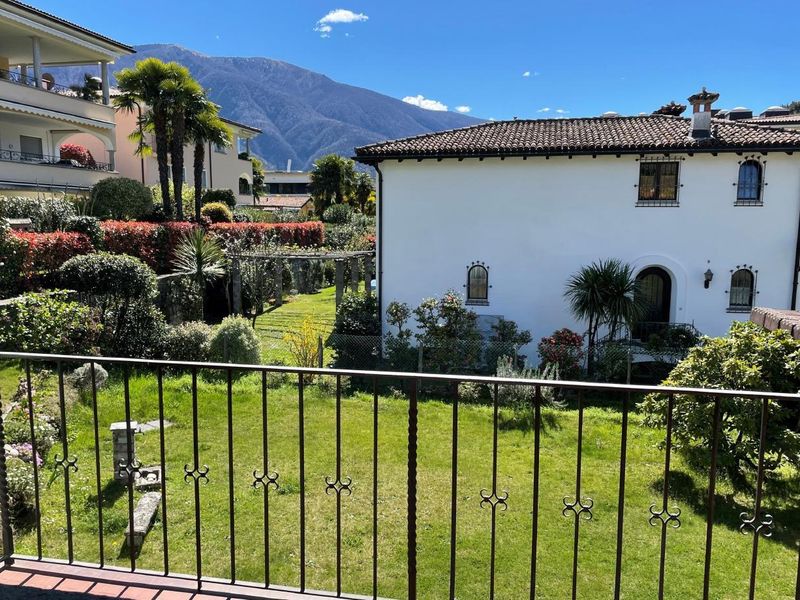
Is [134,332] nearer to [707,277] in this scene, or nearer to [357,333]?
[357,333]

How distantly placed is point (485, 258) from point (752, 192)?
6899 millimetres

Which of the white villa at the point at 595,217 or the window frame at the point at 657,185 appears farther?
the window frame at the point at 657,185

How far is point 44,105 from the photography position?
2142cm

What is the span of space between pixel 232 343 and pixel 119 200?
12.2 m

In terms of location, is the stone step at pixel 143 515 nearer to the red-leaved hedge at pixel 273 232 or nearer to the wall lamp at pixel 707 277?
the wall lamp at pixel 707 277

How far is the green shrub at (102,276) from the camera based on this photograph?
1138cm

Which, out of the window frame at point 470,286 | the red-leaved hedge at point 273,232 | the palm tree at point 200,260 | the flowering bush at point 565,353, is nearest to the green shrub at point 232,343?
the palm tree at point 200,260

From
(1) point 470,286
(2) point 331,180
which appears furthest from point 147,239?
(2) point 331,180

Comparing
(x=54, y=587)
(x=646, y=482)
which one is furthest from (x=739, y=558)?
(x=54, y=587)

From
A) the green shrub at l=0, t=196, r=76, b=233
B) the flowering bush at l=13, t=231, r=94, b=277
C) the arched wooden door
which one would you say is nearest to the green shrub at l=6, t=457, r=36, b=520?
the flowering bush at l=13, t=231, r=94, b=277

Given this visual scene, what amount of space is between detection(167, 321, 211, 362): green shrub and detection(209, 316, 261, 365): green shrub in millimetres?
154

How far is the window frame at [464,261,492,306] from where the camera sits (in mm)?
15695

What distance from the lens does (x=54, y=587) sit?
2.80 metres

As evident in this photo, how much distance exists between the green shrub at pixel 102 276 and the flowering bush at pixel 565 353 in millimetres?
9104
